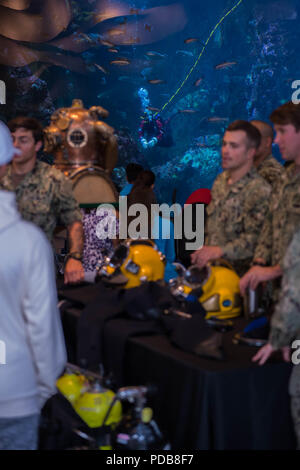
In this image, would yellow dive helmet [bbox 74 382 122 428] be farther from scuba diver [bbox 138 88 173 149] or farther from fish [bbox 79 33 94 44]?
scuba diver [bbox 138 88 173 149]

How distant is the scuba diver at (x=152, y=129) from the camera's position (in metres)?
23.7

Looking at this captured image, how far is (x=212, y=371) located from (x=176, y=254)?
3.57m

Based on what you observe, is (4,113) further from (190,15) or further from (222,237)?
(222,237)

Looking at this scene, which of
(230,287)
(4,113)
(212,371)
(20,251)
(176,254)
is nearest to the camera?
(20,251)

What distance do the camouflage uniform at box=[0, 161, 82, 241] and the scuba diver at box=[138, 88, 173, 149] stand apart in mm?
19956

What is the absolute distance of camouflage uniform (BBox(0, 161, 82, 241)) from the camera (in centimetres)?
381

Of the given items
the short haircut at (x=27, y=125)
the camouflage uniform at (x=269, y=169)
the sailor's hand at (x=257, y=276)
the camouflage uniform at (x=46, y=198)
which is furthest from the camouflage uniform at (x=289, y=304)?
the short haircut at (x=27, y=125)

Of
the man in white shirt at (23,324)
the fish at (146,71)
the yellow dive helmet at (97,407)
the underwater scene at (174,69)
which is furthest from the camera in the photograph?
the fish at (146,71)

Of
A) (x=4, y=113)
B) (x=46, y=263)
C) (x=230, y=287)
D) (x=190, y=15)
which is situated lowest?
(x=230, y=287)

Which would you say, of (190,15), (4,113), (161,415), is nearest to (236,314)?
(161,415)

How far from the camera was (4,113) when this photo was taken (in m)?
18.4
